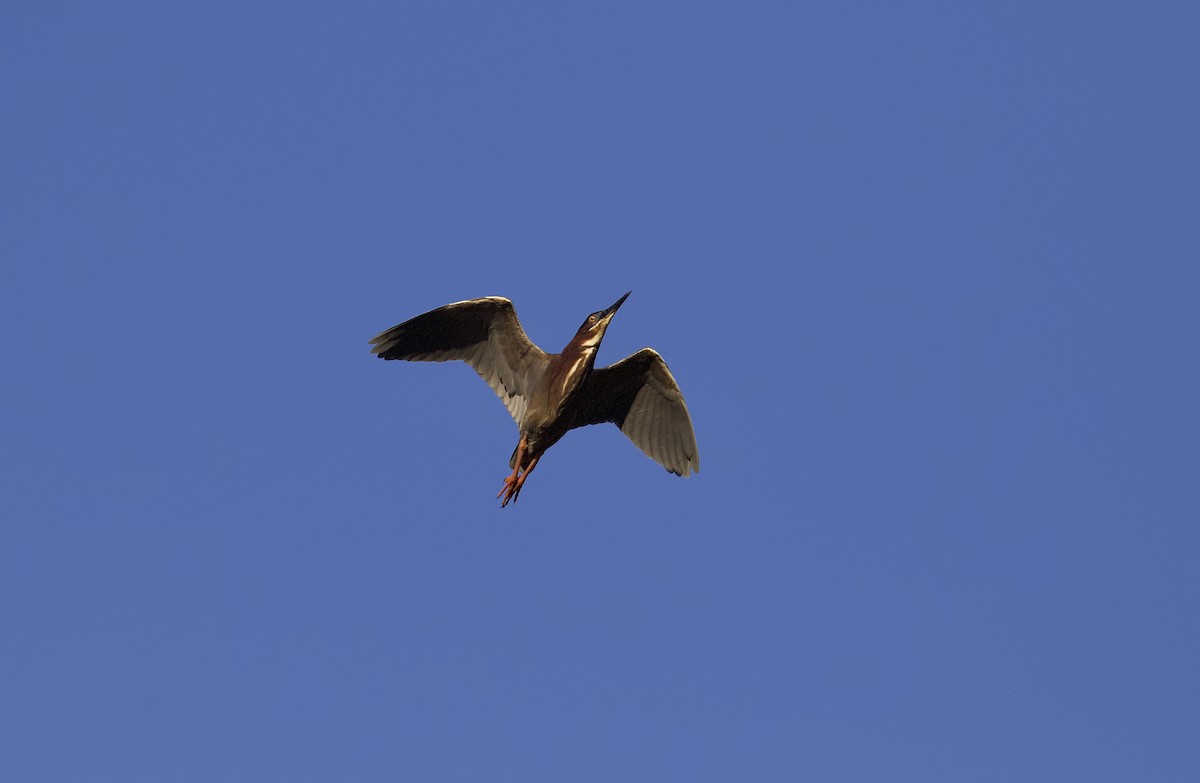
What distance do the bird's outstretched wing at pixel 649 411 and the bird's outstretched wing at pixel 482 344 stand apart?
0.84 meters

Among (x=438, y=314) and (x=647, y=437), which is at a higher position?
(x=438, y=314)

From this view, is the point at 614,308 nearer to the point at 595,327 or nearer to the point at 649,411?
the point at 595,327

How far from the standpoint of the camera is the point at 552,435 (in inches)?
676

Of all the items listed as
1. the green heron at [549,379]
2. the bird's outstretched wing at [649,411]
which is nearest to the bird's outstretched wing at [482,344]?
the green heron at [549,379]

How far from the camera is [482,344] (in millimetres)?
17953

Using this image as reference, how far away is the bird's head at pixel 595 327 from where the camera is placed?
56.2 feet

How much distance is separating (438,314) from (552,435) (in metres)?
2.01

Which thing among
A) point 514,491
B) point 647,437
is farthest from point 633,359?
point 514,491

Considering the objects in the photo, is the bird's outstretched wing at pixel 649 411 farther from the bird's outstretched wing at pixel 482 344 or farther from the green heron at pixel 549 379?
the bird's outstretched wing at pixel 482 344

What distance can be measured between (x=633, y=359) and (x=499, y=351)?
1.63 m

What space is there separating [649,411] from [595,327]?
5.53 ft

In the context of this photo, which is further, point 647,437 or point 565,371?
point 647,437

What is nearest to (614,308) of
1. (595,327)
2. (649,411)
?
(595,327)

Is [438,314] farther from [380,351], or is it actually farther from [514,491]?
[514,491]
